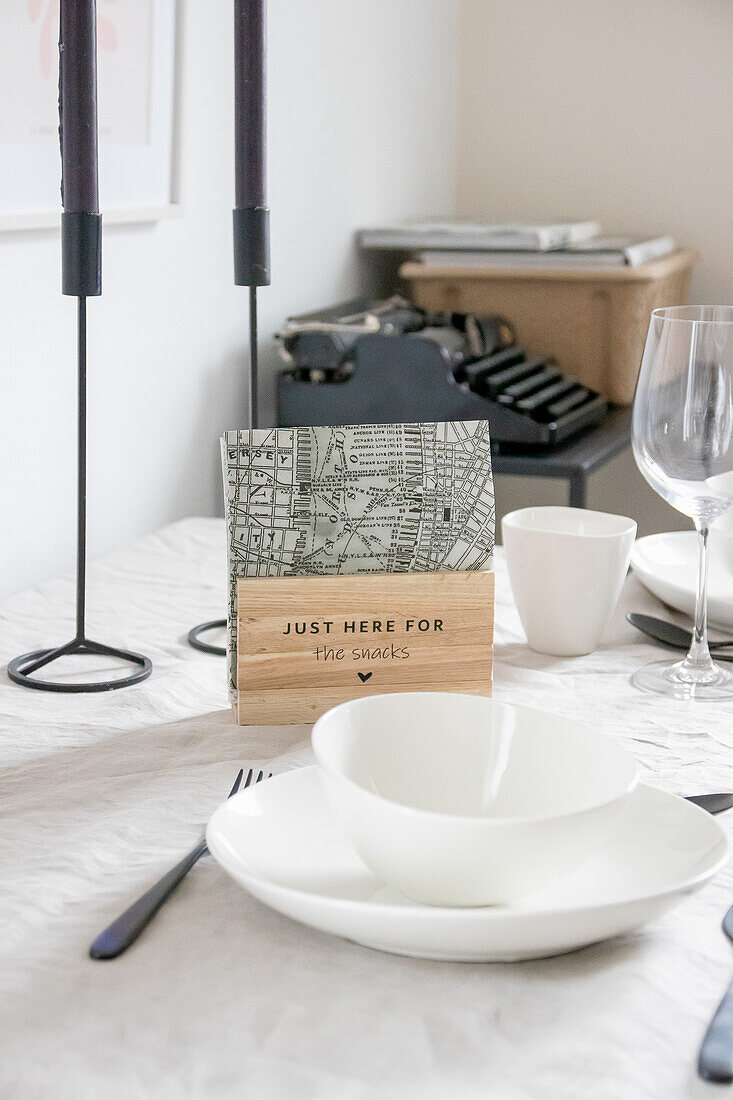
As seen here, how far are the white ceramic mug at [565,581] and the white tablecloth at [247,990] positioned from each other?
7.6 inches

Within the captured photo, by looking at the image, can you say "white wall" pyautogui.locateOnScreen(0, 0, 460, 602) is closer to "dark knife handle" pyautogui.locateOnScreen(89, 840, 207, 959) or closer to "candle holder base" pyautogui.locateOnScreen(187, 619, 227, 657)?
"candle holder base" pyautogui.locateOnScreen(187, 619, 227, 657)

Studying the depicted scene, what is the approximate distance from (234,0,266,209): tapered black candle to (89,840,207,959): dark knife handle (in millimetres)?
555

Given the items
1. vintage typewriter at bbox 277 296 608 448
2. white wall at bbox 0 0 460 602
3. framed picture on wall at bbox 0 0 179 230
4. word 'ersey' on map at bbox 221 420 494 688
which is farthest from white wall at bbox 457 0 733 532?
word 'ersey' on map at bbox 221 420 494 688

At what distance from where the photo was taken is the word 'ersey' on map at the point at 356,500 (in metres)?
0.72

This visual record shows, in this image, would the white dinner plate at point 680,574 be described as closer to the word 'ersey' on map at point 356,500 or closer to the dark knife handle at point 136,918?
the word 'ersey' on map at point 356,500

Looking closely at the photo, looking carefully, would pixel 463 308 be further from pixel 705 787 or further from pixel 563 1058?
pixel 563 1058

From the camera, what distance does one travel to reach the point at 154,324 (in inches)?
55.5

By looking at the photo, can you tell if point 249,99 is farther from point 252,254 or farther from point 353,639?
point 353,639

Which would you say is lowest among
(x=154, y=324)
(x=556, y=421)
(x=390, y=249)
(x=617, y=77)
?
(x=556, y=421)

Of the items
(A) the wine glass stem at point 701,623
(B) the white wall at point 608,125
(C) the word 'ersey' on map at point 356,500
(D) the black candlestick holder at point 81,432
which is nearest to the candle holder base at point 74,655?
(D) the black candlestick holder at point 81,432

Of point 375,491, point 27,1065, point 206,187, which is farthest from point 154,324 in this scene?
point 27,1065

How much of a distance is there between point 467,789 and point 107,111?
995 millimetres

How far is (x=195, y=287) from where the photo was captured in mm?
1497

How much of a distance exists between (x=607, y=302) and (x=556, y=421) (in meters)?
0.41
